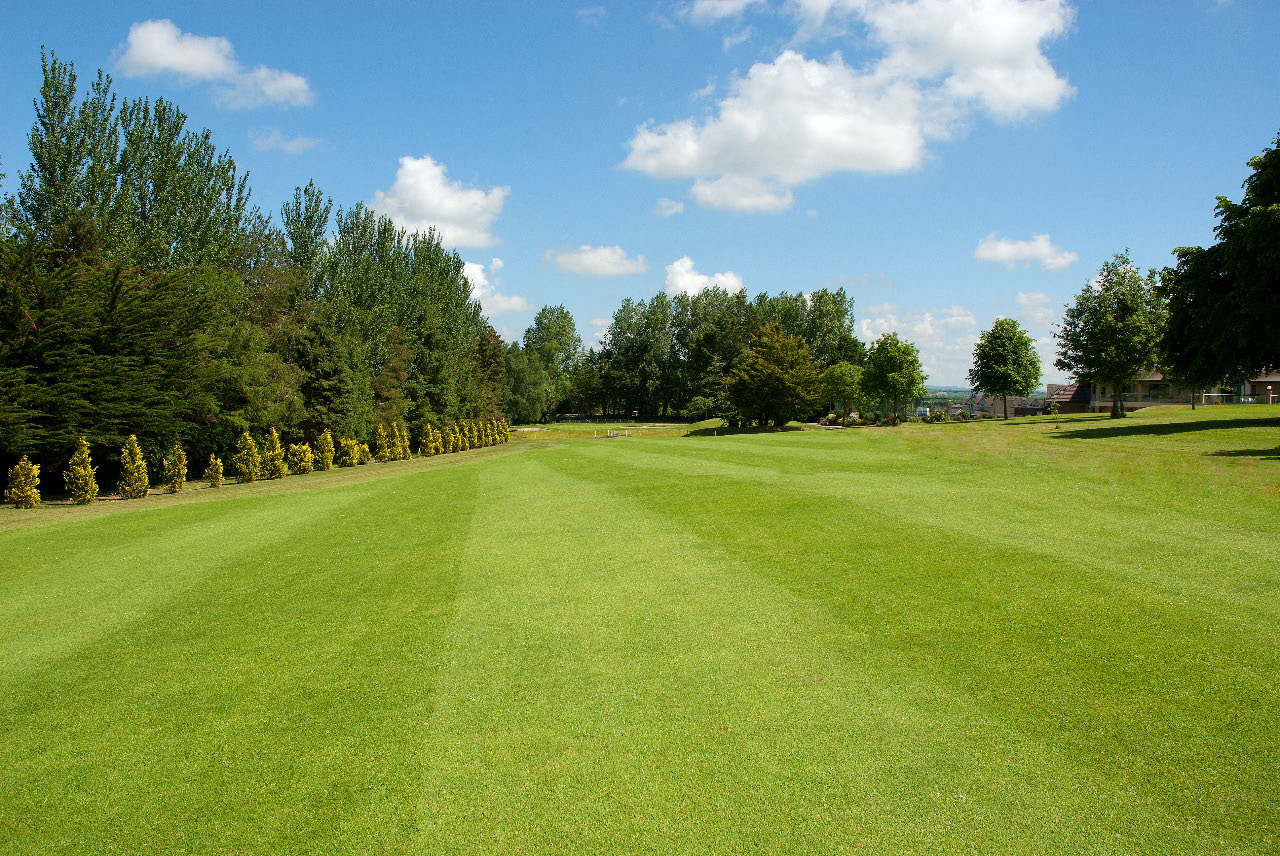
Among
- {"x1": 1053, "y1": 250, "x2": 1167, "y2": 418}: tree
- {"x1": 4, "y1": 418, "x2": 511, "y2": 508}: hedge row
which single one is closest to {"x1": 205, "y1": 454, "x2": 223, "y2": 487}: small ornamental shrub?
{"x1": 4, "y1": 418, "x2": 511, "y2": 508}: hedge row

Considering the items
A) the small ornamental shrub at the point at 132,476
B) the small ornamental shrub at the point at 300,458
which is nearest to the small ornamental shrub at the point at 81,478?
the small ornamental shrub at the point at 132,476

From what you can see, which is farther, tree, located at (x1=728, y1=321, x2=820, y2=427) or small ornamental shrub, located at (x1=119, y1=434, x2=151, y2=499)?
tree, located at (x1=728, y1=321, x2=820, y2=427)

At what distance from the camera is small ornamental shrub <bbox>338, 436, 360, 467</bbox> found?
3030 centimetres

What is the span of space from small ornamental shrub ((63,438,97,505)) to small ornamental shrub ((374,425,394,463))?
15.1m

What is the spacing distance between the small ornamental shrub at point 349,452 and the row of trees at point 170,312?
90 cm

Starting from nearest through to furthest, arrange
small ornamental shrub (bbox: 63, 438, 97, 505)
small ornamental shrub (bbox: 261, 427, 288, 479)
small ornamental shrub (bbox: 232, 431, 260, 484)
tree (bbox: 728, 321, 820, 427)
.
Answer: small ornamental shrub (bbox: 63, 438, 97, 505), small ornamental shrub (bbox: 232, 431, 260, 484), small ornamental shrub (bbox: 261, 427, 288, 479), tree (bbox: 728, 321, 820, 427)

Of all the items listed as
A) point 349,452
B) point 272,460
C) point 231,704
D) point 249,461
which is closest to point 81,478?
point 249,461

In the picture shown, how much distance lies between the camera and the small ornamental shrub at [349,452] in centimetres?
3030

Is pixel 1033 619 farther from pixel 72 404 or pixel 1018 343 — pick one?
pixel 1018 343

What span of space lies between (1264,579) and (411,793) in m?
8.94

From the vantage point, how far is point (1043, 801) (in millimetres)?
3803

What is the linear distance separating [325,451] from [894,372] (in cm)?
5283

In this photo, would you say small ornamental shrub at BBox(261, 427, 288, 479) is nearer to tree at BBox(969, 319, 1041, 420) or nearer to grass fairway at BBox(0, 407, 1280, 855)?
grass fairway at BBox(0, 407, 1280, 855)

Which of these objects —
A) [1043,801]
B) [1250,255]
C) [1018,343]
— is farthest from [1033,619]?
[1018,343]
